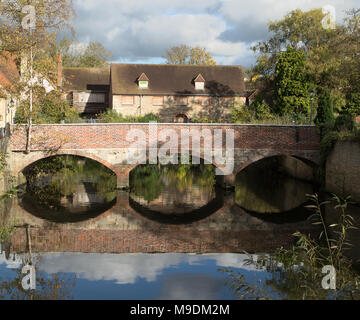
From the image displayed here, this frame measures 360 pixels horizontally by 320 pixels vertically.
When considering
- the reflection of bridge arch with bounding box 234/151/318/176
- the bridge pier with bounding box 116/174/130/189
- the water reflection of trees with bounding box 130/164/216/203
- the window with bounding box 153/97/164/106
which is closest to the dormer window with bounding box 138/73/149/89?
the window with bounding box 153/97/164/106

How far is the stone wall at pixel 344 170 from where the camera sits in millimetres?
18062

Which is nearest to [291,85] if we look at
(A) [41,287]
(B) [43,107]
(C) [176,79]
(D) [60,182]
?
(C) [176,79]

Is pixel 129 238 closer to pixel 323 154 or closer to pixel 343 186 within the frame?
pixel 343 186

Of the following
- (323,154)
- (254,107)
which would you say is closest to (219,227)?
(323,154)

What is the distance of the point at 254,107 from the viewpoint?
33.3 metres

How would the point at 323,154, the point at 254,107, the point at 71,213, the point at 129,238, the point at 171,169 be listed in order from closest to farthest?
the point at 129,238 → the point at 71,213 → the point at 323,154 → the point at 171,169 → the point at 254,107

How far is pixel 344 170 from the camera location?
750 inches

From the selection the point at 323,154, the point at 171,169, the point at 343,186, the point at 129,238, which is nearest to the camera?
the point at 129,238

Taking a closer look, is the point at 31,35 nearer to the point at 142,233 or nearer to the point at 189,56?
the point at 142,233

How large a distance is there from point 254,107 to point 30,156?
18.4 metres

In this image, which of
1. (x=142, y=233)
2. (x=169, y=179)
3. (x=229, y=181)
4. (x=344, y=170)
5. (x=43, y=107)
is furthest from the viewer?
(x=169, y=179)

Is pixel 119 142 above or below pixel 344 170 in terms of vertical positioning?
above

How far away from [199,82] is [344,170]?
19.5m
